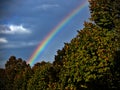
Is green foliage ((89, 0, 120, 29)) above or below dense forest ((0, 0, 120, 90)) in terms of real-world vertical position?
above

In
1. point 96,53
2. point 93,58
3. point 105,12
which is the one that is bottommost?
point 93,58

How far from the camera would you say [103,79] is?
53.6 metres

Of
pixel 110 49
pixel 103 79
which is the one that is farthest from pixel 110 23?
pixel 103 79

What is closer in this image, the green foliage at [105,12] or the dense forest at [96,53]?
the dense forest at [96,53]

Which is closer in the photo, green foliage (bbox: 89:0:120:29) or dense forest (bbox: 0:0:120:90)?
dense forest (bbox: 0:0:120:90)

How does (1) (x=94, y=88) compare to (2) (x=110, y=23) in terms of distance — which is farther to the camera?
(2) (x=110, y=23)

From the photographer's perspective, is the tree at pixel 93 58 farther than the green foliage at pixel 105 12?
No

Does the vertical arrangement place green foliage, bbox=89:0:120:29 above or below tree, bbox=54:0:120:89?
above

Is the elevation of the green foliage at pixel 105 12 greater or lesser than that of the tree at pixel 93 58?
greater

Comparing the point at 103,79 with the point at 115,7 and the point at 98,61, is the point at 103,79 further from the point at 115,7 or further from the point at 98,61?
the point at 115,7

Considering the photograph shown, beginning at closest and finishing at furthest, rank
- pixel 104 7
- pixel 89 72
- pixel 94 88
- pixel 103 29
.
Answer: pixel 89 72 → pixel 94 88 → pixel 103 29 → pixel 104 7

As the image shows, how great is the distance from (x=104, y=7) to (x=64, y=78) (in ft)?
48.4

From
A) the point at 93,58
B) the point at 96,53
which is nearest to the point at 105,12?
the point at 96,53

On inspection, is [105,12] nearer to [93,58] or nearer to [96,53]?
[96,53]
